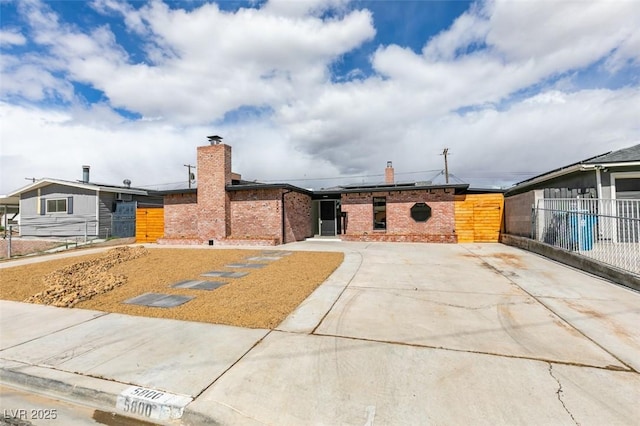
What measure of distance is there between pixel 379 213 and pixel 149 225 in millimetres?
13594

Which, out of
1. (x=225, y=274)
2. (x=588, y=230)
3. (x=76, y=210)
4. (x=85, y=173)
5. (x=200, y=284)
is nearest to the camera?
(x=200, y=284)

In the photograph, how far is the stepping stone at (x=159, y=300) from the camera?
17.3 feet

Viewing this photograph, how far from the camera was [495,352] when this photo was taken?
330 cm

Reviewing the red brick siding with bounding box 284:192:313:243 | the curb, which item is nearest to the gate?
the red brick siding with bounding box 284:192:313:243

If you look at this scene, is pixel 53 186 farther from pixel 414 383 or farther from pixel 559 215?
pixel 559 215

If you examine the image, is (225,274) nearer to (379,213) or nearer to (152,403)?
(152,403)

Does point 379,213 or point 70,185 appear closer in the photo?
point 379,213

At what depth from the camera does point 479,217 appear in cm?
1446

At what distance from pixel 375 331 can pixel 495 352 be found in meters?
1.37

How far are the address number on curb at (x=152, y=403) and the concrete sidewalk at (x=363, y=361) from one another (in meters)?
0.01

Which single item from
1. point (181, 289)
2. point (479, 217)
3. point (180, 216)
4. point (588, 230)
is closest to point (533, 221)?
point (588, 230)

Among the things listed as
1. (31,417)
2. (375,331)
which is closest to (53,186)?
(31,417)

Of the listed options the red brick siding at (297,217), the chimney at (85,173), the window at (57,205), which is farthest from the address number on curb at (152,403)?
the chimney at (85,173)

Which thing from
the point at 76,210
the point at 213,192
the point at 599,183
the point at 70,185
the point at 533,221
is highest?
the point at 70,185
